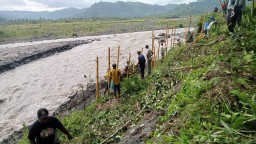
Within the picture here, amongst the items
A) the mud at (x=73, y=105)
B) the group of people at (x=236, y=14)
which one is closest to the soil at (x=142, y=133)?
the group of people at (x=236, y=14)

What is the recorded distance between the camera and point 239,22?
9.46 metres

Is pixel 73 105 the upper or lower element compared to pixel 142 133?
lower

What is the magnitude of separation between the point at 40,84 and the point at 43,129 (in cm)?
1686

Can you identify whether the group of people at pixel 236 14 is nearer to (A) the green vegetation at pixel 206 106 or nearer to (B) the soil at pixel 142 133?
(A) the green vegetation at pixel 206 106

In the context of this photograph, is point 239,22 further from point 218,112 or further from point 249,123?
point 249,123

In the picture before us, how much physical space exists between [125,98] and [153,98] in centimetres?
262

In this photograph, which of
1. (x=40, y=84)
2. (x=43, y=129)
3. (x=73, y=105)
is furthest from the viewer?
(x=40, y=84)

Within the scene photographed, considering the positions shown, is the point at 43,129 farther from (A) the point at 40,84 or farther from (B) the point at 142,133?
(A) the point at 40,84

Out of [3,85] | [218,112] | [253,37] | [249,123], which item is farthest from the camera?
[3,85]

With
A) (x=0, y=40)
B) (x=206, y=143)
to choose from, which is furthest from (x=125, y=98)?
(x=0, y=40)

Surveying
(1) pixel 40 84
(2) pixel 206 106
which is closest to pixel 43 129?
(2) pixel 206 106

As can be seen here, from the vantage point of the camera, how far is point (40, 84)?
68.3ft

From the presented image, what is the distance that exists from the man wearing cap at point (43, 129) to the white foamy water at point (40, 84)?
26.7 ft

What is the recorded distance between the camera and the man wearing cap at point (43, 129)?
188 inches
